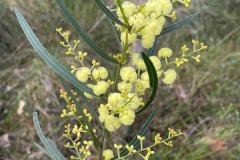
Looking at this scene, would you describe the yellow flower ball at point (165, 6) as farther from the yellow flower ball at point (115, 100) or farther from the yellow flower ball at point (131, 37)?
the yellow flower ball at point (115, 100)

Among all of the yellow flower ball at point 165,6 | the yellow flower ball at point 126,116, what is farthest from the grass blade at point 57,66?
the yellow flower ball at point 165,6

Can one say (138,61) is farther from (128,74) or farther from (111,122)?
(111,122)

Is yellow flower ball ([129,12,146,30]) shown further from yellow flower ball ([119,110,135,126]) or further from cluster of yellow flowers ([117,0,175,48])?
yellow flower ball ([119,110,135,126])

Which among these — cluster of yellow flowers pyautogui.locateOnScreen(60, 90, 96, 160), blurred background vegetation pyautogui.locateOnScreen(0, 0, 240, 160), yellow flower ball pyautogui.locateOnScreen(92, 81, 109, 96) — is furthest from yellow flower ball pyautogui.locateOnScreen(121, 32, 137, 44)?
blurred background vegetation pyautogui.locateOnScreen(0, 0, 240, 160)

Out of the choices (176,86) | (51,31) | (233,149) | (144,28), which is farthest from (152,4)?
(51,31)

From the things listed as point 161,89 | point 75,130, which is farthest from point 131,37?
point 161,89
